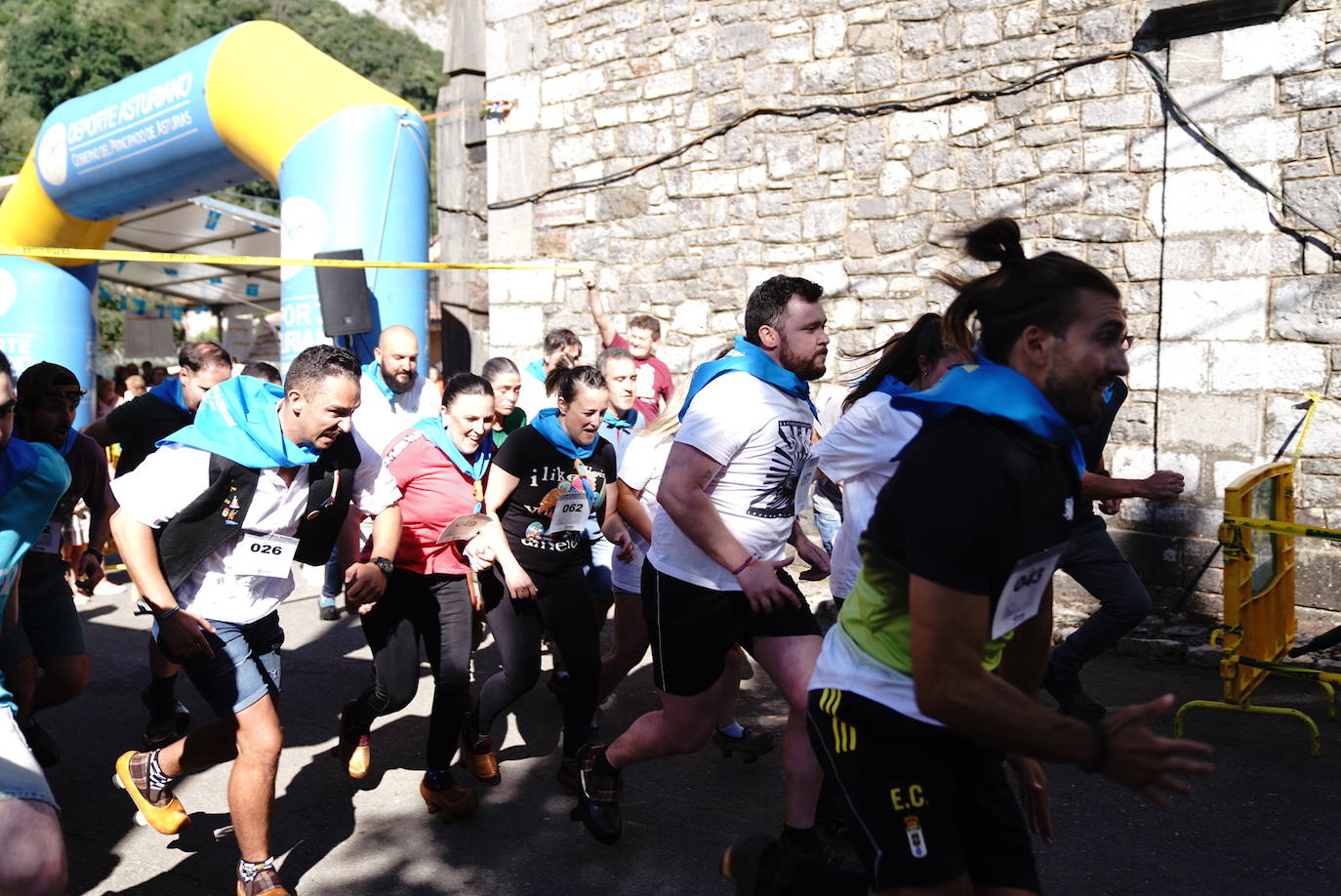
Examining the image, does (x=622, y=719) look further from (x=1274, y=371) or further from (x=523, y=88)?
(x=523, y=88)

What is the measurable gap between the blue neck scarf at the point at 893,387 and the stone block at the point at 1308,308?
3556mm

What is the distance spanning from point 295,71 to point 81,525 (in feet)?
15.6

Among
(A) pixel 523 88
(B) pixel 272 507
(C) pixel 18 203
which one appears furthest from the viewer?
(C) pixel 18 203

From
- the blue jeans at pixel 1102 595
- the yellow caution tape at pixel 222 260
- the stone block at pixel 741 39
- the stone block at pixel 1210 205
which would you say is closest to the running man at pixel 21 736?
the yellow caution tape at pixel 222 260

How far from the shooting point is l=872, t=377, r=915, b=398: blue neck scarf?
354 cm

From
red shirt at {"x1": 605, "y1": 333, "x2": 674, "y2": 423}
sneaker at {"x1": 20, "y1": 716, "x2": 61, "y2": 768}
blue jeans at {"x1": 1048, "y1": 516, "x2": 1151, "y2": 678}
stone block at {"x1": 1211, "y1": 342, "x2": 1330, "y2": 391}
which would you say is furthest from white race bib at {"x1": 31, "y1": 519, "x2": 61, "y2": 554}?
stone block at {"x1": 1211, "y1": 342, "x2": 1330, "y2": 391}

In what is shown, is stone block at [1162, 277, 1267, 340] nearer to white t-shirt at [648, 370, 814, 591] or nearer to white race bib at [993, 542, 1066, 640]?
white t-shirt at [648, 370, 814, 591]

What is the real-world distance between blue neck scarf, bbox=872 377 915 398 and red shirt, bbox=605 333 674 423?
3.85 m

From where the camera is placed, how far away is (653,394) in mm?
7844

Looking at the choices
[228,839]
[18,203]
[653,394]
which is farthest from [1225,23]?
[18,203]

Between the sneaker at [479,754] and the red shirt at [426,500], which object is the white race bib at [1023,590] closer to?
the red shirt at [426,500]

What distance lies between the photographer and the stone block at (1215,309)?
629 cm

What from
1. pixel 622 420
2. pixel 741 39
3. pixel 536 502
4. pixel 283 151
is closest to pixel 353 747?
pixel 536 502

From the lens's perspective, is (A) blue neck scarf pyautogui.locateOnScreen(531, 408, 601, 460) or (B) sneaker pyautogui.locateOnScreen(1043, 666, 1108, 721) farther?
(B) sneaker pyautogui.locateOnScreen(1043, 666, 1108, 721)
